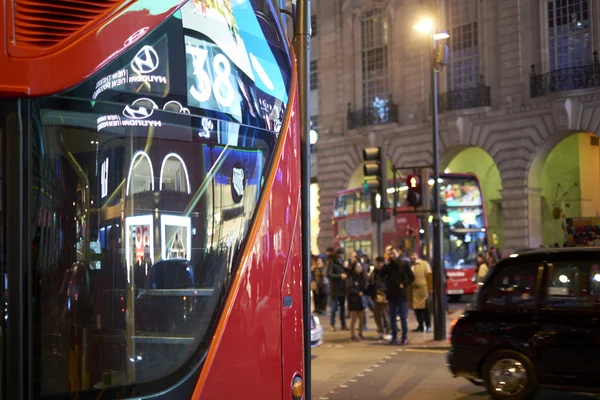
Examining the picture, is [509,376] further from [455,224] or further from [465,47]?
[465,47]

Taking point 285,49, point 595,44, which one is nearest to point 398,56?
point 595,44

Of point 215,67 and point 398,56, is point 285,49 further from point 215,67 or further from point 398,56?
point 398,56

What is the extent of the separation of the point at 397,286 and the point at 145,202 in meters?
10.8

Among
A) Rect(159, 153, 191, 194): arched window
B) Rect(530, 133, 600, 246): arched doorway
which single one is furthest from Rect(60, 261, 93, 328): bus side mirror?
Rect(530, 133, 600, 246): arched doorway

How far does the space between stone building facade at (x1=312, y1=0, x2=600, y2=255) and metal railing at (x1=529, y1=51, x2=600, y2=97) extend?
0.04 m

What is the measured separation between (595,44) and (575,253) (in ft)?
73.1

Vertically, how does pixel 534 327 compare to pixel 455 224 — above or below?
below

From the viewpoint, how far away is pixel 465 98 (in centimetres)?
3281

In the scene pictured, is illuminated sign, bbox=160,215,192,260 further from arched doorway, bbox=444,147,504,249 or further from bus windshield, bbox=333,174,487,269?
arched doorway, bbox=444,147,504,249

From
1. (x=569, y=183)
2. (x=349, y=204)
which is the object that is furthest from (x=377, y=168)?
(x=569, y=183)

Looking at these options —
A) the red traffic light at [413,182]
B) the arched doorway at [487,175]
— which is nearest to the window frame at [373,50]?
the arched doorway at [487,175]

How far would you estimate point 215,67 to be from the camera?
4.43 m

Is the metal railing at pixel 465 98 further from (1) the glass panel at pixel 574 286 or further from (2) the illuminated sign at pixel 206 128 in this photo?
(2) the illuminated sign at pixel 206 128

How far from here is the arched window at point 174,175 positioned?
4.14 metres
